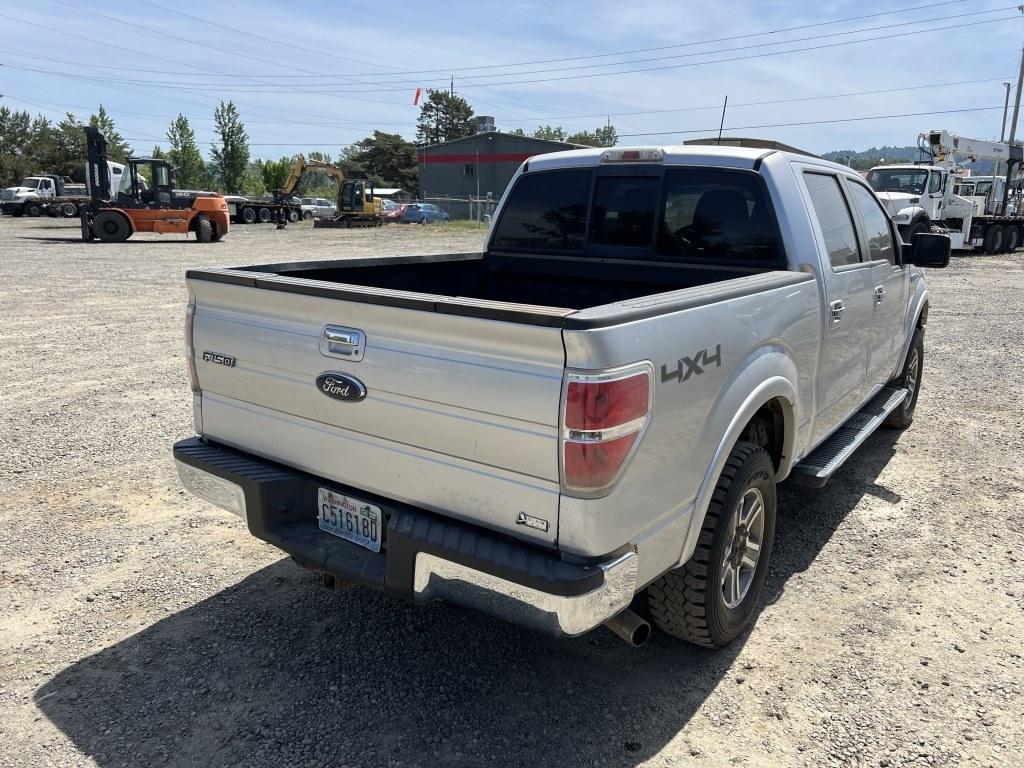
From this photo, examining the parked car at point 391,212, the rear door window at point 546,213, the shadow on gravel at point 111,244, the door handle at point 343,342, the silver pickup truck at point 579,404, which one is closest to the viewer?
the silver pickup truck at point 579,404

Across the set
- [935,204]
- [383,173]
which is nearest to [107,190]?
[935,204]

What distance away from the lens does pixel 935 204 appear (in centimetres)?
2205

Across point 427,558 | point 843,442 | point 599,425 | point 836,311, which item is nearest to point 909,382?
point 843,442

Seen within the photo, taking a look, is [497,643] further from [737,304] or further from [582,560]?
[737,304]

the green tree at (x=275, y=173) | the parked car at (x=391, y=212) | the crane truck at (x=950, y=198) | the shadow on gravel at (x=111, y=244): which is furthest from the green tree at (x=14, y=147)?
the crane truck at (x=950, y=198)

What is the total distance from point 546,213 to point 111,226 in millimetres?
25670

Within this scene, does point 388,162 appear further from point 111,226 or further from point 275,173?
point 111,226

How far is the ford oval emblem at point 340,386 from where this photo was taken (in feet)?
8.87

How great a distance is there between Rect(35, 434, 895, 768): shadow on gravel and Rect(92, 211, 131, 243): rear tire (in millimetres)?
25918

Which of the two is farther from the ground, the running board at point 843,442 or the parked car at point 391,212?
the parked car at point 391,212

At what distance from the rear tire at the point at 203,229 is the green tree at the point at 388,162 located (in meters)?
68.8

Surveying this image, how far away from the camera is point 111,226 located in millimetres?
25938

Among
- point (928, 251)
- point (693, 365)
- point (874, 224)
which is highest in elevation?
point (874, 224)

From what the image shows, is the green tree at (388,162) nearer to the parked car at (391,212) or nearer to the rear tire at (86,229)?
the parked car at (391,212)
